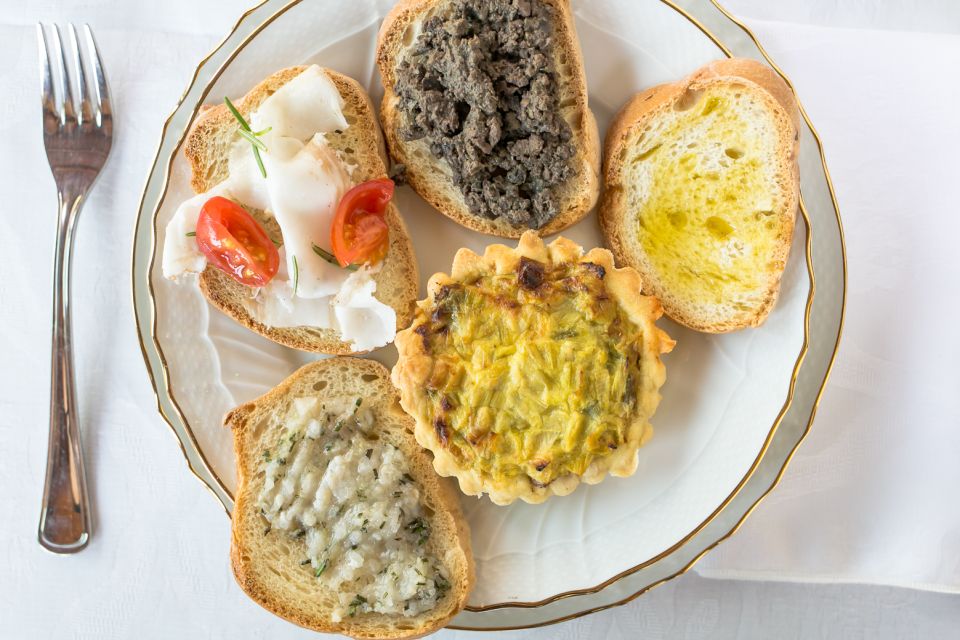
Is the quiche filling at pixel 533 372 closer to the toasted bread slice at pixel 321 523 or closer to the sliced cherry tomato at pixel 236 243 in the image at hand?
the toasted bread slice at pixel 321 523

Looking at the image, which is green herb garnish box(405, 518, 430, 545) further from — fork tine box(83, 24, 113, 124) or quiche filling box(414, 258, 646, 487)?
fork tine box(83, 24, 113, 124)

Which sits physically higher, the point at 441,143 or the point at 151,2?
the point at 151,2

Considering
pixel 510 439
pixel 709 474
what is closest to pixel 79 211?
pixel 510 439

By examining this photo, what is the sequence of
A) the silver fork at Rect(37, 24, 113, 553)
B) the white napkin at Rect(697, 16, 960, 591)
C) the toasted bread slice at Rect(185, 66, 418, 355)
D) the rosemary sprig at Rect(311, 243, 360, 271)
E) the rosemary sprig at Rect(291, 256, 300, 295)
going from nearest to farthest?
1. the rosemary sprig at Rect(291, 256, 300, 295)
2. the rosemary sprig at Rect(311, 243, 360, 271)
3. the toasted bread slice at Rect(185, 66, 418, 355)
4. the white napkin at Rect(697, 16, 960, 591)
5. the silver fork at Rect(37, 24, 113, 553)

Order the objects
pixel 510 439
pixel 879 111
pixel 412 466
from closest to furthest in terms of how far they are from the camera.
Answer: pixel 510 439 < pixel 412 466 < pixel 879 111

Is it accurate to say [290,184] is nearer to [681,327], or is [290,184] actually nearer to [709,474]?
[681,327]

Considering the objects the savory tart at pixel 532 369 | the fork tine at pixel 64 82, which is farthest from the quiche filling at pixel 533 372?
the fork tine at pixel 64 82

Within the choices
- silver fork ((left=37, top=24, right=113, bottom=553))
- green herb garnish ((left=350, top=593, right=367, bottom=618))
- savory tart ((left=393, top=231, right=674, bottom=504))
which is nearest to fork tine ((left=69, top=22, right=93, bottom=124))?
silver fork ((left=37, top=24, right=113, bottom=553))

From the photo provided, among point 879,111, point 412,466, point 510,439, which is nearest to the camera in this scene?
point 510,439
